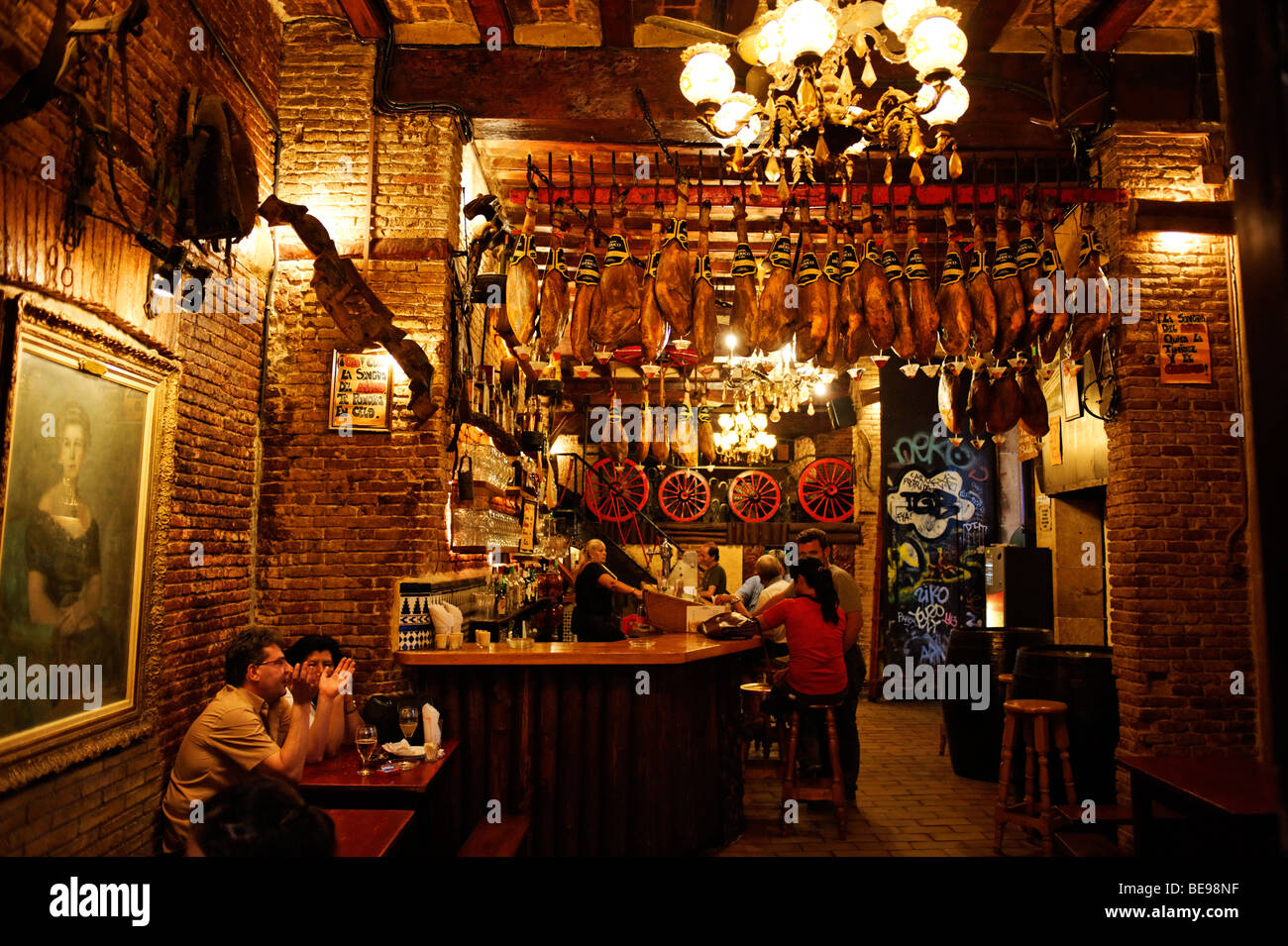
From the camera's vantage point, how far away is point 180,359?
151 inches

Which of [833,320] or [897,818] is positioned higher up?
[833,320]

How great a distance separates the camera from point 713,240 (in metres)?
7.41

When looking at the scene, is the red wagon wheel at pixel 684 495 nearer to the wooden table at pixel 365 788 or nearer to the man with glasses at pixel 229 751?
the wooden table at pixel 365 788

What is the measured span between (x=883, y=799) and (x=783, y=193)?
4.55 m

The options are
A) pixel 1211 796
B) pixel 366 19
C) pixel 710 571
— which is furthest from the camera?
pixel 710 571

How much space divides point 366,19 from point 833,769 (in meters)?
5.63

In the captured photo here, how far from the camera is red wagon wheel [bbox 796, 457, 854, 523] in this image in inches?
493

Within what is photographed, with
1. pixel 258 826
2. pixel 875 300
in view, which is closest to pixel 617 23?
pixel 875 300

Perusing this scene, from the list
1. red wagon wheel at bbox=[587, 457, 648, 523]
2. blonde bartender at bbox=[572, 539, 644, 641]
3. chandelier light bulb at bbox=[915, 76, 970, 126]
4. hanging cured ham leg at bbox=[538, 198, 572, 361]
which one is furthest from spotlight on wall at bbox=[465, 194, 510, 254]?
red wagon wheel at bbox=[587, 457, 648, 523]

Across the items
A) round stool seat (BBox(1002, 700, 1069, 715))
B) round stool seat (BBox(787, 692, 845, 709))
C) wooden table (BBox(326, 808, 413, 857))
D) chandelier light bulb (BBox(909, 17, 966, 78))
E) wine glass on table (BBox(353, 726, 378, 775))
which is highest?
chandelier light bulb (BBox(909, 17, 966, 78))

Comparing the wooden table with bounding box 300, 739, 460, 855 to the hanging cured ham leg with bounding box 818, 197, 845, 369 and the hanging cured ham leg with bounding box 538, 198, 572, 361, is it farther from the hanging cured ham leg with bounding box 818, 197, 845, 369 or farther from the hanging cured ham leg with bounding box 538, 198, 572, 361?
the hanging cured ham leg with bounding box 818, 197, 845, 369

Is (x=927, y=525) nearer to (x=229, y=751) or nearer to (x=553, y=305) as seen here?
(x=553, y=305)

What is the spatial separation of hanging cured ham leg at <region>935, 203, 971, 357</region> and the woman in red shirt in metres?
1.82

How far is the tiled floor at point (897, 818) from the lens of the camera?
487 centimetres
